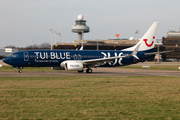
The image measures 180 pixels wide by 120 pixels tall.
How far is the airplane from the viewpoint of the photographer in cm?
4016

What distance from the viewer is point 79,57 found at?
42.5 metres

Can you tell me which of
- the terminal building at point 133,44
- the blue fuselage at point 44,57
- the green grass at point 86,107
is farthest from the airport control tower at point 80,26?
the green grass at point 86,107

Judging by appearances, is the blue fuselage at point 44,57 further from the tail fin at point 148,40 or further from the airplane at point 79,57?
the tail fin at point 148,40

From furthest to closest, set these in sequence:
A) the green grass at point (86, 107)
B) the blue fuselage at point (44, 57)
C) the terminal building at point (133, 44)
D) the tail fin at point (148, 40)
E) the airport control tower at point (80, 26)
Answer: the airport control tower at point (80, 26) < the terminal building at point (133, 44) < the tail fin at point (148, 40) < the blue fuselage at point (44, 57) < the green grass at point (86, 107)

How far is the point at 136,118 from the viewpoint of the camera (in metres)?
11.2

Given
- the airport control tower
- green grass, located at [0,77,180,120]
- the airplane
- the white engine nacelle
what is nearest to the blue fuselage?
the airplane

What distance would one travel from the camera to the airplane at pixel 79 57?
1581 inches

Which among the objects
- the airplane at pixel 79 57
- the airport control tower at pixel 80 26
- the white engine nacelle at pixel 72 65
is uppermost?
the airport control tower at pixel 80 26

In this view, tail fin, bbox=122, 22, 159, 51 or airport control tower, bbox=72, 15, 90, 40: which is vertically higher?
airport control tower, bbox=72, 15, 90, 40

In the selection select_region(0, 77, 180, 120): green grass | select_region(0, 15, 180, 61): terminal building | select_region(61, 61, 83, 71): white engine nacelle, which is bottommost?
select_region(0, 77, 180, 120): green grass

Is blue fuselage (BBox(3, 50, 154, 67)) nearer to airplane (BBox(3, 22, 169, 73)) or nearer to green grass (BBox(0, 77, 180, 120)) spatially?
airplane (BBox(3, 22, 169, 73))

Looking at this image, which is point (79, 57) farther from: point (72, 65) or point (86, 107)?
point (86, 107)

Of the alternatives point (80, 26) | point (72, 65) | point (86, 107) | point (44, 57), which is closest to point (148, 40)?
point (72, 65)

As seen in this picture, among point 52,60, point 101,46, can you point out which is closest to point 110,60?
point 52,60
